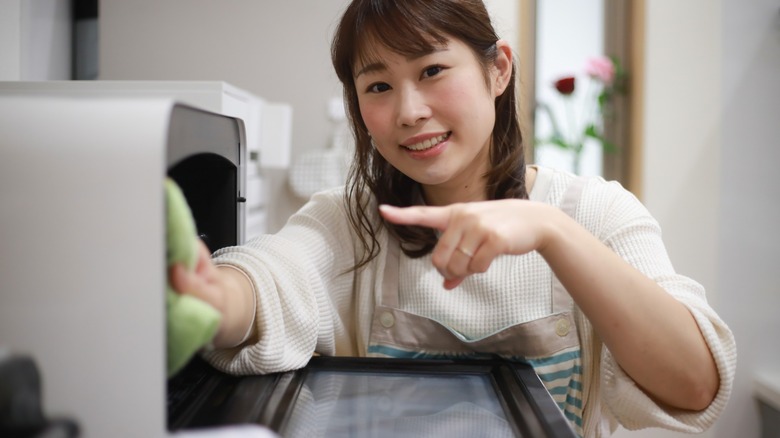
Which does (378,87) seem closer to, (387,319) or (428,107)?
(428,107)

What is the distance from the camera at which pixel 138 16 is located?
2199 millimetres

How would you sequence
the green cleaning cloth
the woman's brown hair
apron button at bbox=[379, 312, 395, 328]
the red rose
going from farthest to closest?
the red rose < apron button at bbox=[379, 312, 395, 328] < the woman's brown hair < the green cleaning cloth

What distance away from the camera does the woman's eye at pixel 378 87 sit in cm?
89

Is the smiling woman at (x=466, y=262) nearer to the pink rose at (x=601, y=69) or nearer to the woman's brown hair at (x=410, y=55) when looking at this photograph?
the woman's brown hair at (x=410, y=55)

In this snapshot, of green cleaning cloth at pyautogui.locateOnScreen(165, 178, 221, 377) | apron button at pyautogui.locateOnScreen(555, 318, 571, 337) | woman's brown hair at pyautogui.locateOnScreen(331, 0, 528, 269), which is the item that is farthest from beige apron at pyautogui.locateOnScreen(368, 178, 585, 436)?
green cleaning cloth at pyautogui.locateOnScreen(165, 178, 221, 377)

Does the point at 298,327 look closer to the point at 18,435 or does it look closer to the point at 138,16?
the point at 18,435

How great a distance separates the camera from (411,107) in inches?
33.5

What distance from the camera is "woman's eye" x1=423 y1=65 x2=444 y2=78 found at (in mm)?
861

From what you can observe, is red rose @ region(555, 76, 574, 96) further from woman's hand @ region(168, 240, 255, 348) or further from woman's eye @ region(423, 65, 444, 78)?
woman's hand @ region(168, 240, 255, 348)

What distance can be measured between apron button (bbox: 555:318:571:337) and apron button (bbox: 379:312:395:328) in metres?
0.23

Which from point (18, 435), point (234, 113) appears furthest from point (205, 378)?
point (234, 113)

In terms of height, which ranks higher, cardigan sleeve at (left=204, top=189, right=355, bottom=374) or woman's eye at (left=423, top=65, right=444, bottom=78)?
woman's eye at (left=423, top=65, right=444, bottom=78)

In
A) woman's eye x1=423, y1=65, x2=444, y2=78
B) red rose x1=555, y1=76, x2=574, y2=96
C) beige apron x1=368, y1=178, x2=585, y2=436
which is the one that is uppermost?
red rose x1=555, y1=76, x2=574, y2=96

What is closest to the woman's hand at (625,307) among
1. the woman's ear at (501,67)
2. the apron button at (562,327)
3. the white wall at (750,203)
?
the apron button at (562,327)
